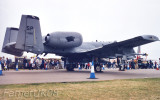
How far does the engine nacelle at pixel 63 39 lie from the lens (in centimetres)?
1863

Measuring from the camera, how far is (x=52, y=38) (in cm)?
1856

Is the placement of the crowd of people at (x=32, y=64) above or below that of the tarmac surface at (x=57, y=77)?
above

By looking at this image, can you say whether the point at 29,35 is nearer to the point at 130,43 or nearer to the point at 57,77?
the point at 57,77

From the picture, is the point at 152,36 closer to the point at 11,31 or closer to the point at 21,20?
the point at 21,20

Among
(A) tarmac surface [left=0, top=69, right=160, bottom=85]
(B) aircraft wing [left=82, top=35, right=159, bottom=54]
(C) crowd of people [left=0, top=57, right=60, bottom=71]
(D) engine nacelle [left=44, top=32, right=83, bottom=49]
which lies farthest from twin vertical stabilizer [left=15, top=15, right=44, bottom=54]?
(C) crowd of people [left=0, top=57, right=60, bottom=71]

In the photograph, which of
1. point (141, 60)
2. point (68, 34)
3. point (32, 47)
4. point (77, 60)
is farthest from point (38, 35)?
point (141, 60)

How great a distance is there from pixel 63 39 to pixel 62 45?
27.4 inches

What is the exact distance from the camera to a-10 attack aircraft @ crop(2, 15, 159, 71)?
16.1m

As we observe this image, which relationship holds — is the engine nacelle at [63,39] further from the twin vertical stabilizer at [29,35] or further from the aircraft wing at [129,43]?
the aircraft wing at [129,43]

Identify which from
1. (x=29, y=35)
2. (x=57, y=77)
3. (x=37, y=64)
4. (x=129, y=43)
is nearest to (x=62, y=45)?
(x=29, y=35)

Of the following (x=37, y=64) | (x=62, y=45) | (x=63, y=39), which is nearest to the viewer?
(x=63, y=39)

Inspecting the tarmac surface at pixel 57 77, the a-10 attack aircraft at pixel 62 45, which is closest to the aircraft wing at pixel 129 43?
the a-10 attack aircraft at pixel 62 45

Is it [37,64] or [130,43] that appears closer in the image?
[130,43]

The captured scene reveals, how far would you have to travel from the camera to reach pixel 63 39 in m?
19.2
